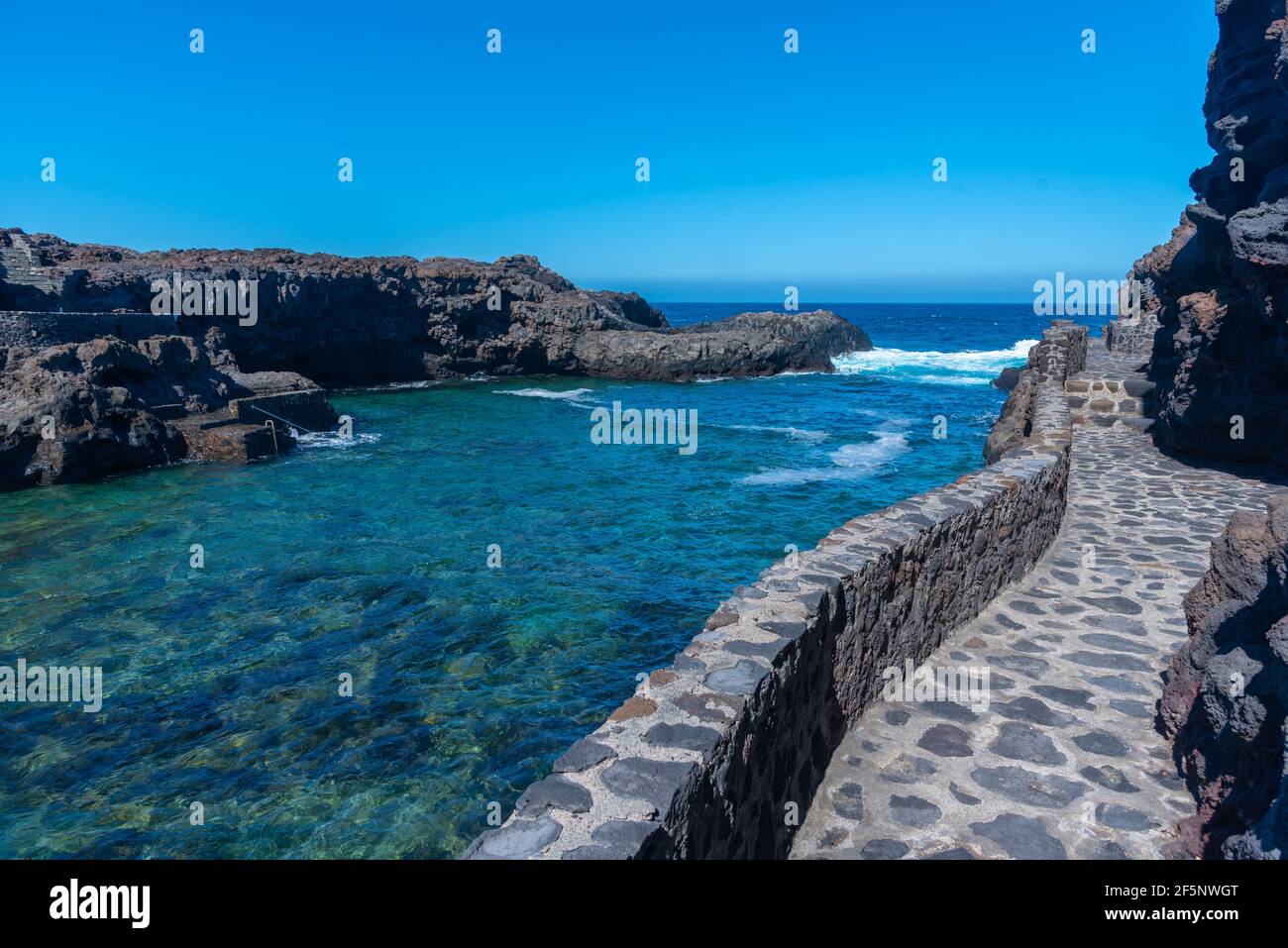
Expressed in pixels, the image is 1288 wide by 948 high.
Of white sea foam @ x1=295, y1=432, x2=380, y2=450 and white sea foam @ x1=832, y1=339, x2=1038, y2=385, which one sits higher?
white sea foam @ x1=832, y1=339, x2=1038, y2=385

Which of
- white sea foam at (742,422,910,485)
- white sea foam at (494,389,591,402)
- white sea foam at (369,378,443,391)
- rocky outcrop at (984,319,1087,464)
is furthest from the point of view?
white sea foam at (369,378,443,391)

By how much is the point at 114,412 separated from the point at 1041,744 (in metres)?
28.0

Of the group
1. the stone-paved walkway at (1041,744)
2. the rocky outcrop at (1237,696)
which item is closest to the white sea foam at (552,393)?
the stone-paved walkway at (1041,744)

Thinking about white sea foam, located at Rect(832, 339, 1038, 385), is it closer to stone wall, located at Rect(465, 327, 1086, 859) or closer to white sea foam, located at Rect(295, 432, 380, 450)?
white sea foam, located at Rect(295, 432, 380, 450)

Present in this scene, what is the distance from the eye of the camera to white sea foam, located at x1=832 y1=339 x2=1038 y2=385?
58.3 m

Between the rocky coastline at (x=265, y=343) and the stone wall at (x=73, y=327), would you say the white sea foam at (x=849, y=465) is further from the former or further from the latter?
the stone wall at (x=73, y=327)

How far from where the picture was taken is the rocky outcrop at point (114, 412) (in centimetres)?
2261

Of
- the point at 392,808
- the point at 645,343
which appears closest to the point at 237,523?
the point at 392,808

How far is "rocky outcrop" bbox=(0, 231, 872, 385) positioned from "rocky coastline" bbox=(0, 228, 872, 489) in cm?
11

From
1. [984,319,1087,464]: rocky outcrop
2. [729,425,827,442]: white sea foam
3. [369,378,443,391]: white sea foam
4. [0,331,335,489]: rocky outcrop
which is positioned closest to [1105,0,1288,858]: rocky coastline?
[984,319,1087,464]: rocky outcrop

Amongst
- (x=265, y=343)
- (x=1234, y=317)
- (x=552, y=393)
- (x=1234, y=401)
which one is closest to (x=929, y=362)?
(x=552, y=393)

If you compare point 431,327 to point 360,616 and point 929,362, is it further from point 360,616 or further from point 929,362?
point 929,362

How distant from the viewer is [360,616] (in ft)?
42.1

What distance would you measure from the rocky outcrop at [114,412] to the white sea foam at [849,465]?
17.6 m
